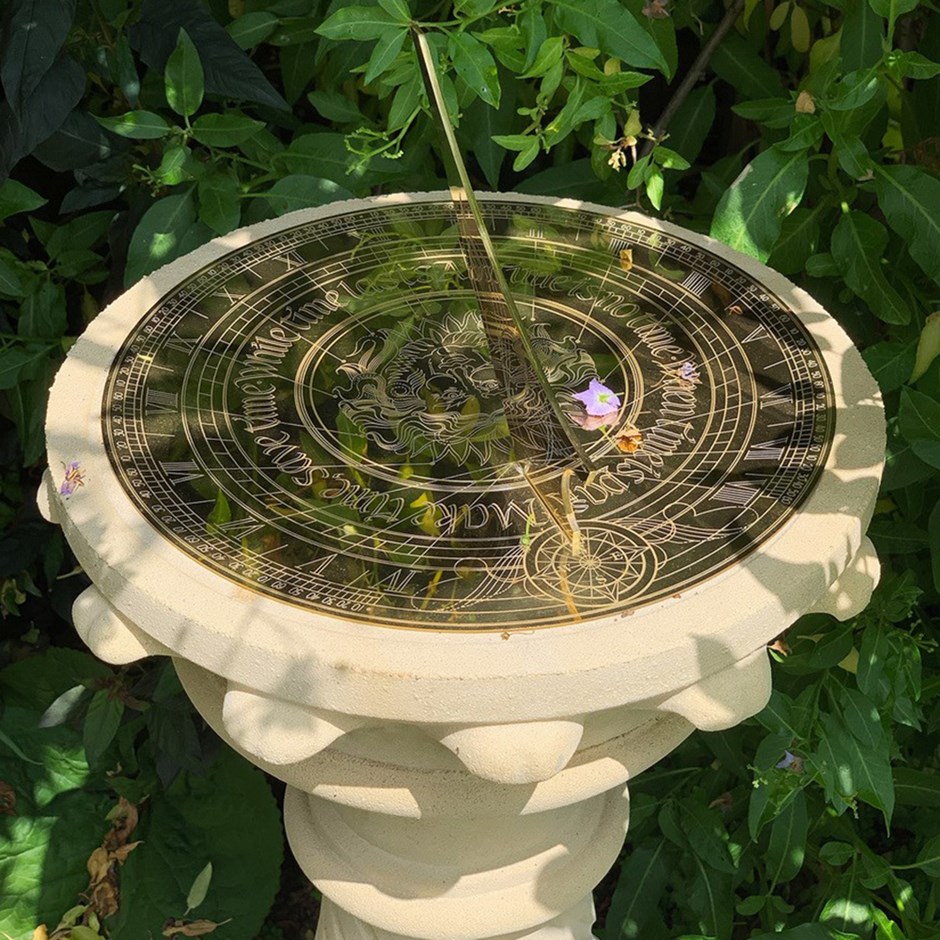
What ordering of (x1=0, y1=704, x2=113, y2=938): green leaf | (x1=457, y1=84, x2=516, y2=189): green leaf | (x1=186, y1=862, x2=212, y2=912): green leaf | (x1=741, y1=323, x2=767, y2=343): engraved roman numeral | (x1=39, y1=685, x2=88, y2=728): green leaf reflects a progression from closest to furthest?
(x1=741, y1=323, x2=767, y2=343): engraved roman numeral, (x1=457, y1=84, x2=516, y2=189): green leaf, (x1=39, y1=685, x2=88, y2=728): green leaf, (x1=186, y1=862, x2=212, y2=912): green leaf, (x1=0, y1=704, x2=113, y2=938): green leaf

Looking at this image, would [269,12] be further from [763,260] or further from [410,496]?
[410,496]

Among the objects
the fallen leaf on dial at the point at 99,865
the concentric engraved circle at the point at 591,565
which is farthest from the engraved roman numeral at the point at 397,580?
the fallen leaf on dial at the point at 99,865

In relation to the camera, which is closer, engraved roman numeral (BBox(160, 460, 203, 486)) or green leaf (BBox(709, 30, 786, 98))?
engraved roman numeral (BBox(160, 460, 203, 486))

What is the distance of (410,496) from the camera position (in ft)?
4.01

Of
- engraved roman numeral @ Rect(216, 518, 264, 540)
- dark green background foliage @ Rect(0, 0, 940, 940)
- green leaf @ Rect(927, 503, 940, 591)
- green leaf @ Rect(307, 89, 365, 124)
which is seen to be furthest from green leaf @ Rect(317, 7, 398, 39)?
green leaf @ Rect(927, 503, 940, 591)

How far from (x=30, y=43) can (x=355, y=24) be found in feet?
1.68

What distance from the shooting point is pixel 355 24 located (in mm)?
1400

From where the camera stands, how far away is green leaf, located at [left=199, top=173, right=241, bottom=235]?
5.87ft

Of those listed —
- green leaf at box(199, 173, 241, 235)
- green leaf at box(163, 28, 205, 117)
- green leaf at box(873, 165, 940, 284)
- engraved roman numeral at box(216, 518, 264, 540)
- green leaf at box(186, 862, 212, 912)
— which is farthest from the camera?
green leaf at box(186, 862, 212, 912)

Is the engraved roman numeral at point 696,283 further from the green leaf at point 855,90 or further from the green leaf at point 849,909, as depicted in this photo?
the green leaf at point 849,909

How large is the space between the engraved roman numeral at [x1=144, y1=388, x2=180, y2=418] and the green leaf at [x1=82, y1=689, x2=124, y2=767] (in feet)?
2.47

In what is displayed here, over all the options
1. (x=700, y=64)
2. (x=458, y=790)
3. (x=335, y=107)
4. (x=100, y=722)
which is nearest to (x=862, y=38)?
(x=700, y=64)

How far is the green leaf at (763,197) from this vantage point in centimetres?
161

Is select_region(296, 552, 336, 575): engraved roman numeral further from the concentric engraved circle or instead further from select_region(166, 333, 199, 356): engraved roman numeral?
select_region(166, 333, 199, 356): engraved roman numeral
